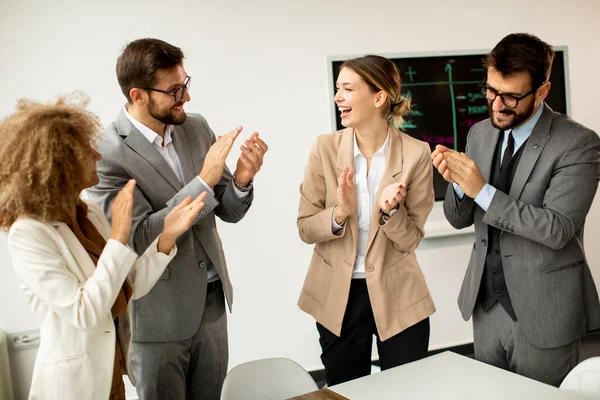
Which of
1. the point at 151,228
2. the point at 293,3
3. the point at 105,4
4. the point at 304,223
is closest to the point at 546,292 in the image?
the point at 304,223

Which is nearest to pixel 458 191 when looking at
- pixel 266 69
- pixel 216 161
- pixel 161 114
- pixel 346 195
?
pixel 346 195

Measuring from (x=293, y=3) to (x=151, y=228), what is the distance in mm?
2284

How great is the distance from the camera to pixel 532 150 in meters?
2.46

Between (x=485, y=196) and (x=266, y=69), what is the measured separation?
6.59ft

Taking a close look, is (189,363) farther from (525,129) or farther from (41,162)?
(525,129)

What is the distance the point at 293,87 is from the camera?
4102 mm

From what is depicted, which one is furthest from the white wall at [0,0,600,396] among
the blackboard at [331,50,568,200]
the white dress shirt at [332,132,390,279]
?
the white dress shirt at [332,132,390,279]

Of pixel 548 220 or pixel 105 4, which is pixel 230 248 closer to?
pixel 105 4

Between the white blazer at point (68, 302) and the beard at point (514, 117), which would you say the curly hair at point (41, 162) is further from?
the beard at point (514, 117)

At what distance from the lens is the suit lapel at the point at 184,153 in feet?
8.13

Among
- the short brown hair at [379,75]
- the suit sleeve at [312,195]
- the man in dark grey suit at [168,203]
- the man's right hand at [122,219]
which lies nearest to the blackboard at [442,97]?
the short brown hair at [379,75]

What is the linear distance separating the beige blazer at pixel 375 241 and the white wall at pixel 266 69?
139 cm

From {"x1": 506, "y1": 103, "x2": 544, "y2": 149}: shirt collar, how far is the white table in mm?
886

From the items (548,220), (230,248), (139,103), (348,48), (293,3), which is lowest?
(230,248)
